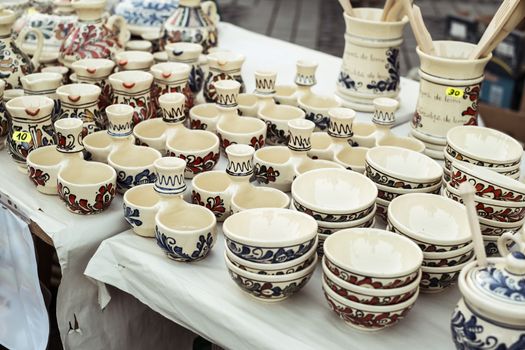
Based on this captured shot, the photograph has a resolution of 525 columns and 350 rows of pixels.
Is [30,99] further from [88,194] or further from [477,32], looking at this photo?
[477,32]

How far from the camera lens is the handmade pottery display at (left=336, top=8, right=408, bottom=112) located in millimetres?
1462

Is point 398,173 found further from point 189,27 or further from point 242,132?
point 189,27

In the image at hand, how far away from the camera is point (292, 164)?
3.60 feet

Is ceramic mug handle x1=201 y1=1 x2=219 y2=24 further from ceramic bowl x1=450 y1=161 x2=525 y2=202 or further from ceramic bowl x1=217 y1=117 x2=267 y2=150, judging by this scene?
ceramic bowl x1=450 y1=161 x2=525 y2=202

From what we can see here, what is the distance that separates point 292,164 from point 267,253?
1.08 feet

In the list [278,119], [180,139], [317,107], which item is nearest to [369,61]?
[317,107]

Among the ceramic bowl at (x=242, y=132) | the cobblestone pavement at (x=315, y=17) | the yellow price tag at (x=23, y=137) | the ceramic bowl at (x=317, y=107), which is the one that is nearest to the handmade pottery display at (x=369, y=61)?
the ceramic bowl at (x=317, y=107)

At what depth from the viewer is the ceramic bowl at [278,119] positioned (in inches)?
50.5

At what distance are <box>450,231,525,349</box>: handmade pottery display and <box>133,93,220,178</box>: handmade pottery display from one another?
585mm

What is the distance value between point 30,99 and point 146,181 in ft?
1.07

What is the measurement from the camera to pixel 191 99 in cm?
141

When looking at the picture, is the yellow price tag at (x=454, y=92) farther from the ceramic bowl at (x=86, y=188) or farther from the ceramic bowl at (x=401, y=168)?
the ceramic bowl at (x=86, y=188)

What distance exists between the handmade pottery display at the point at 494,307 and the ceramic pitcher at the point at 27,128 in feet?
2.79

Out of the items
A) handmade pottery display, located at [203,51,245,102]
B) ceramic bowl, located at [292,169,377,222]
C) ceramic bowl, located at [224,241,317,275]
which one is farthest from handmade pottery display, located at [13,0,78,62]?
ceramic bowl, located at [224,241,317,275]
